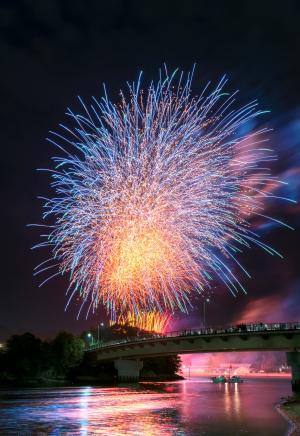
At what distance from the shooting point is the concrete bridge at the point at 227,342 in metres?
99.2

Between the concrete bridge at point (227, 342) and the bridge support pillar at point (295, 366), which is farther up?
the concrete bridge at point (227, 342)

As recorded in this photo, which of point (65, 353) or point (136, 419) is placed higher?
point (65, 353)

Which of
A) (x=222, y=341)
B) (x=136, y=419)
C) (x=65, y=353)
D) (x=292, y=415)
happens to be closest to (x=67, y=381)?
(x=65, y=353)

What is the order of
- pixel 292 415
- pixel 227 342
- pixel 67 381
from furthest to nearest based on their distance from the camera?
pixel 67 381 < pixel 227 342 < pixel 292 415

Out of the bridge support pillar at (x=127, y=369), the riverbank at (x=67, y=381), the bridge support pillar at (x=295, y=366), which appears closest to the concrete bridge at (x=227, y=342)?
the bridge support pillar at (x=295, y=366)

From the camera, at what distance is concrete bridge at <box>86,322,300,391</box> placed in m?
99.2

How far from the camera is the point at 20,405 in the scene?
68.6 metres

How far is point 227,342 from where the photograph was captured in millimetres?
108375

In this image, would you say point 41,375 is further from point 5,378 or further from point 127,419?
point 127,419

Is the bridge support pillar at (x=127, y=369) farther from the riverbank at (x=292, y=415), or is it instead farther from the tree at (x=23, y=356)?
the riverbank at (x=292, y=415)

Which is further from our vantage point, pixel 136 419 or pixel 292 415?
pixel 292 415

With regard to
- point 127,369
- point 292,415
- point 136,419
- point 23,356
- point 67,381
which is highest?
point 23,356

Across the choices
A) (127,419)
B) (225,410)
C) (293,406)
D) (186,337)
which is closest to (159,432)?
(127,419)

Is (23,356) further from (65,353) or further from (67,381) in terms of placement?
(67,381)
